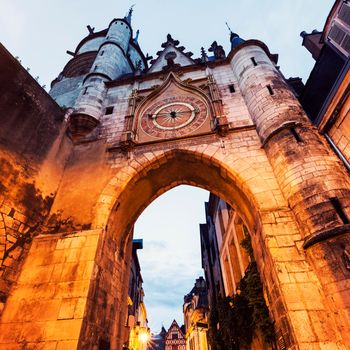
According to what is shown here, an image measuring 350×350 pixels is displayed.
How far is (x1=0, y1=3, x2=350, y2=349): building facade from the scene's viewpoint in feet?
13.1

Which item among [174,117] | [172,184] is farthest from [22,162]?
[174,117]

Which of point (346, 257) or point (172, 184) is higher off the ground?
point (172, 184)

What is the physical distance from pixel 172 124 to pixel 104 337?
5.93 meters

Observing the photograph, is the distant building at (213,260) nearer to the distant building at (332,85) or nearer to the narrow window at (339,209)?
the distant building at (332,85)

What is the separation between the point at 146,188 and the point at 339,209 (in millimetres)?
4797

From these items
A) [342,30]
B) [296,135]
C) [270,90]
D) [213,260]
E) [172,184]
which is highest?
[342,30]

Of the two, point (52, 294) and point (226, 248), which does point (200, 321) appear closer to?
point (226, 248)

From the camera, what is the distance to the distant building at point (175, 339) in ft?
106

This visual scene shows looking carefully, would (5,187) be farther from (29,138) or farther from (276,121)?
(276,121)

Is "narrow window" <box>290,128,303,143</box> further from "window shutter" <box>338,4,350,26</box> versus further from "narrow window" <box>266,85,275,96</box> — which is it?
"window shutter" <box>338,4,350,26</box>

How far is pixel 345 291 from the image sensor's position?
11.3 feet

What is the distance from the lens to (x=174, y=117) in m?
7.83

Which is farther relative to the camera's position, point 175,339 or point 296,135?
point 175,339

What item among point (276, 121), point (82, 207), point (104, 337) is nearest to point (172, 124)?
point (276, 121)
